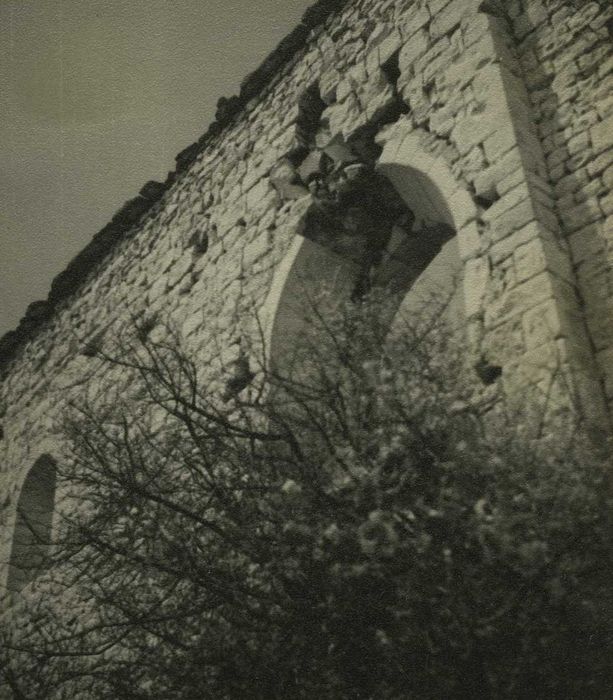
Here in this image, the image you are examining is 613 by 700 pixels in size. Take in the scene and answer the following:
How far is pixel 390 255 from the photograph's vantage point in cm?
429

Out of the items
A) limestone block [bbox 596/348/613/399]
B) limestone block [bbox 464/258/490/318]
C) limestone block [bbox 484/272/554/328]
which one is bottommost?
limestone block [bbox 596/348/613/399]

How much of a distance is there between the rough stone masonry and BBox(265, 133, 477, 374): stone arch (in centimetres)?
2

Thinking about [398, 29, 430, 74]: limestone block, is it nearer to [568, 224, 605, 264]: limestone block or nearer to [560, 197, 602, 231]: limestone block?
[560, 197, 602, 231]: limestone block

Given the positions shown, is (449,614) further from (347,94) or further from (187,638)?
(347,94)

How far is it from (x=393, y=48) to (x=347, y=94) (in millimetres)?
451

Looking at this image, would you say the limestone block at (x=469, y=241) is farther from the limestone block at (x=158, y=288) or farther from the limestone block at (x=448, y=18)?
the limestone block at (x=158, y=288)

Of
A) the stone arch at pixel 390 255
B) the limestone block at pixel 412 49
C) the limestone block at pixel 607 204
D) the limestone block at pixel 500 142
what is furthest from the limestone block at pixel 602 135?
the limestone block at pixel 412 49

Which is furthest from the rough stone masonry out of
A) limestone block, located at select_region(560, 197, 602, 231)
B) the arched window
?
the arched window

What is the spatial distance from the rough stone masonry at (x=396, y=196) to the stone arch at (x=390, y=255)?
0.02 meters

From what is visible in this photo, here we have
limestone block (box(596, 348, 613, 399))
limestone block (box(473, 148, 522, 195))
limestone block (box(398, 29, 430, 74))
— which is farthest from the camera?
limestone block (box(398, 29, 430, 74))

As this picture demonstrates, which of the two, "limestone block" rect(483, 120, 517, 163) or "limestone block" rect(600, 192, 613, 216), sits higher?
"limestone block" rect(483, 120, 517, 163)

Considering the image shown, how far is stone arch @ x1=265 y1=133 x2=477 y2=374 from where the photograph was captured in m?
3.76

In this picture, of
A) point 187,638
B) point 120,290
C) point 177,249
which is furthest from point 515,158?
point 120,290

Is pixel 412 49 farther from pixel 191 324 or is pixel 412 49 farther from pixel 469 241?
pixel 191 324
